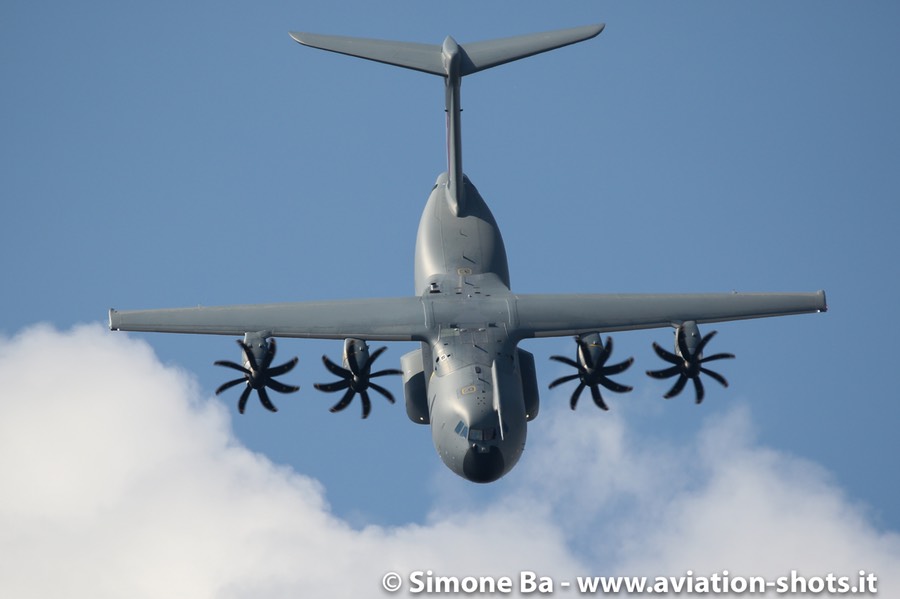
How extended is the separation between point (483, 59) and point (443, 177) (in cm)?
584

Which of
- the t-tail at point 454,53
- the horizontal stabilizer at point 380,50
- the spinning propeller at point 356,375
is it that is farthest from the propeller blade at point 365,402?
the horizontal stabilizer at point 380,50

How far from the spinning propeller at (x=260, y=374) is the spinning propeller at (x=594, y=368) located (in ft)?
34.1

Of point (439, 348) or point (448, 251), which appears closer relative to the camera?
point (439, 348)

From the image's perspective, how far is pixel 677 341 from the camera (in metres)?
68.1

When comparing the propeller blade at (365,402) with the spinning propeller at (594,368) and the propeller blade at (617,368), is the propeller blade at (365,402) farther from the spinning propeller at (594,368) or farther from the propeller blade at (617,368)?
the propeller blade at (617,368)

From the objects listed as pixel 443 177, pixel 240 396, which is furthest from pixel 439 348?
pixel 443 177

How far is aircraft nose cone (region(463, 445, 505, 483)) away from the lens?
2418 inches

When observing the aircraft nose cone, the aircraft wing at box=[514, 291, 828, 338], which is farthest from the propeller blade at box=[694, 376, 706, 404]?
the aircraft nose cone

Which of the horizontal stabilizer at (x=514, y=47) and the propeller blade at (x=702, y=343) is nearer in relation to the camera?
the propeller blade at (x=702, y=343)

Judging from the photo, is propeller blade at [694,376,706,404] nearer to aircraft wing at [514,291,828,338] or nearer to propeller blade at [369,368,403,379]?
aircraft wing at [514,291,828,338]

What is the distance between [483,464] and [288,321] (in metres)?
10.6

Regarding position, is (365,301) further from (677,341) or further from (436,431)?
(677,341)

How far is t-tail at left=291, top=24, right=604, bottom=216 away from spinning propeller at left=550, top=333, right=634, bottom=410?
935cm

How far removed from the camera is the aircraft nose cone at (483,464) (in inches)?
2418
